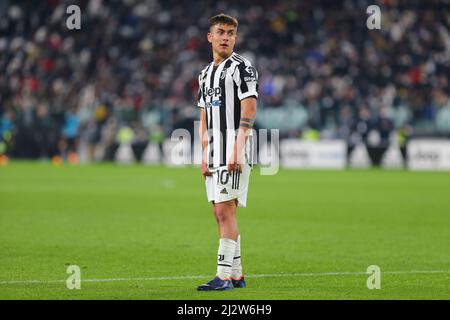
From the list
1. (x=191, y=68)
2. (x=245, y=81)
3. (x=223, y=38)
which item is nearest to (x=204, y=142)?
(x=245, y=81)

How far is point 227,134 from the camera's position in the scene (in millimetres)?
8555

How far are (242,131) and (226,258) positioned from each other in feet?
3.56

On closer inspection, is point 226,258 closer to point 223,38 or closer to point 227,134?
point 227,134

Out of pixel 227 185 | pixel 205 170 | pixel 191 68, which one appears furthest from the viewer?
pixel 191 68

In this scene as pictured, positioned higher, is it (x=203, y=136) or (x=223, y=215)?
(x=203, y=136)

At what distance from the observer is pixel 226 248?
843 centimetres

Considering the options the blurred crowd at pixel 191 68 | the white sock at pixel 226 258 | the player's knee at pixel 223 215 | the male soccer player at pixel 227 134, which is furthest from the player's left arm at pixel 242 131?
the blurred crowd at pixel 191 68

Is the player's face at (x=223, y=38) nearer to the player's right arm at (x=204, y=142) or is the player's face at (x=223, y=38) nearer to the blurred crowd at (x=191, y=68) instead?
the player's right arm at (x=204, y=142)

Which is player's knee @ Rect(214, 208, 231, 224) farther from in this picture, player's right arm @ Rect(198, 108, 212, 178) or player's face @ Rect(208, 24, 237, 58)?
player's face @ Rect(208, 24, 237, 58)

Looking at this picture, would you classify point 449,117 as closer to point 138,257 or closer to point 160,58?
point 160,58

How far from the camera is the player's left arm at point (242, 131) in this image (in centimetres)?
836

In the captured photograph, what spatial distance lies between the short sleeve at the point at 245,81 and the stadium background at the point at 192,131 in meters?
1.68

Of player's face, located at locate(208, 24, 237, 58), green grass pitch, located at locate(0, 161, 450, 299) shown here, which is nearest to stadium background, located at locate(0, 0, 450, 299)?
green grass pitch, located at locate(0, 161, 450, 299)
